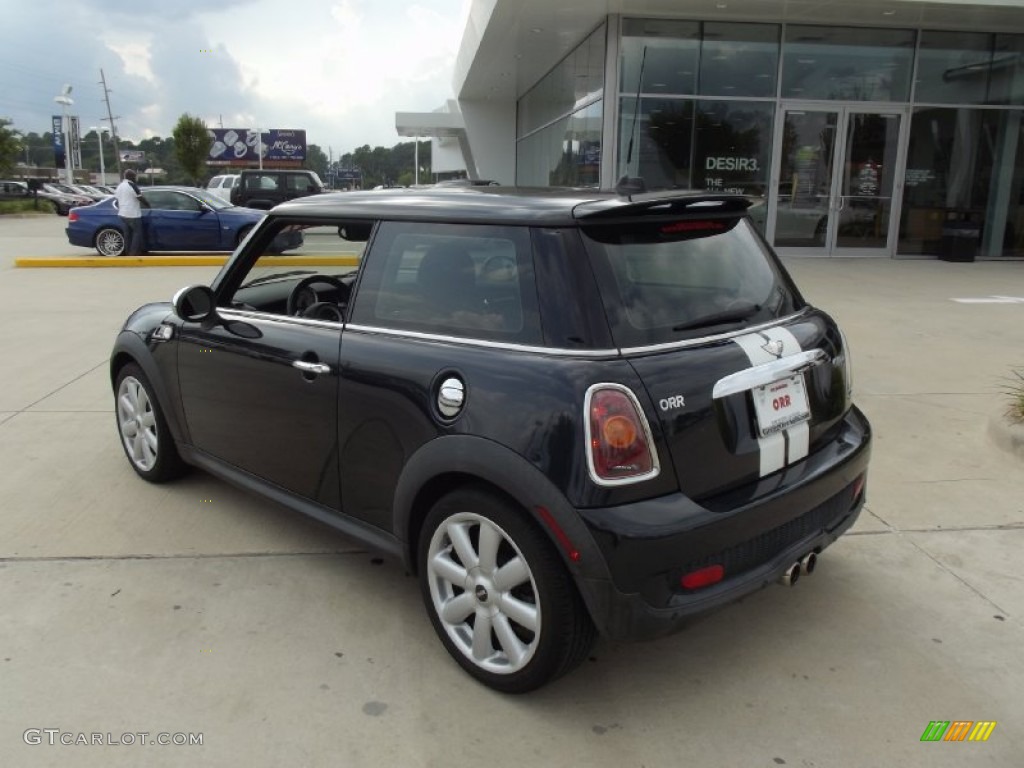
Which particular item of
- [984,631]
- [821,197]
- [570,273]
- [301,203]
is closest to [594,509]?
[570,273]

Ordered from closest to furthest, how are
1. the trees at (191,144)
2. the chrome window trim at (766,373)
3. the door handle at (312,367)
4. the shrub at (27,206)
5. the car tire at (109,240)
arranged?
the chrome window trim at (766,373) < the door handle at (312,367) < the car tire at (109,240) < the shrub at (27,206) < the trees at (191,144)

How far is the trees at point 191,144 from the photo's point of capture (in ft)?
208

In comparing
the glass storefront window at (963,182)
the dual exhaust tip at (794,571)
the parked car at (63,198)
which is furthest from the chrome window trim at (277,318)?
the parked car at (63,198)

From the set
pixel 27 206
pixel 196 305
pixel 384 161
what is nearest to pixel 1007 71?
pixel 196 305

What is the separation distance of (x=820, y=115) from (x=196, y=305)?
1400 centimetres

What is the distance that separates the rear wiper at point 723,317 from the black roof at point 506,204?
0.37 metres

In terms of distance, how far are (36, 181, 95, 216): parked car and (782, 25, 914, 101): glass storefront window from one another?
3632 centimetres

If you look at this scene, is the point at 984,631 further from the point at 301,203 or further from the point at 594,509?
the point at 301,203

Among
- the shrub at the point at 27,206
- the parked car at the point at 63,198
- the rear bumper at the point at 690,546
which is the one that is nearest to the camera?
the rear bumper at the point at 690,546

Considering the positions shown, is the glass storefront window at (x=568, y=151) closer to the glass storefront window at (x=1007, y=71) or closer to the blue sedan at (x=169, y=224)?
the blue sedan at (x=169, y=224)

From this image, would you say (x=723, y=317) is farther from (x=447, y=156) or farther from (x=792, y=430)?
(x=447, y=156)

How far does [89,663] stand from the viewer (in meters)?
2.84

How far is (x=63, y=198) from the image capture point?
42.4 meters

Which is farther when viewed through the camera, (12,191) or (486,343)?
(12,191)
